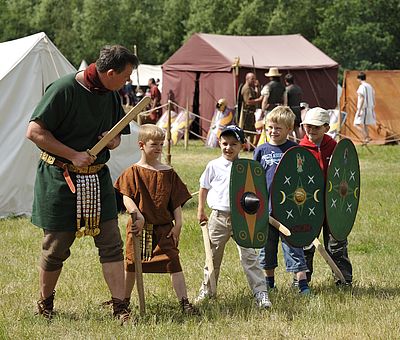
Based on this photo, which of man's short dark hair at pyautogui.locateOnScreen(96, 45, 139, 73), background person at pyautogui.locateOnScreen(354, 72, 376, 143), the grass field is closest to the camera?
man's short dark hair at pyautogui.locateOnScreen(96, 45, 139, 73)

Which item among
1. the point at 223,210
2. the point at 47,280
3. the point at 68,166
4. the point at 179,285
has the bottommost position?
the point at 179,285

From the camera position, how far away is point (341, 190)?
6.45 m

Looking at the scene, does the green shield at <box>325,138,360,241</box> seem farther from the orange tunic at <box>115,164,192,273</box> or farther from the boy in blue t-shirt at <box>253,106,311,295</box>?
the orange tunic at <box>115,164,192,273</box>

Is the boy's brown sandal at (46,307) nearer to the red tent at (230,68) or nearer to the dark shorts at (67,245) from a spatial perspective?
the dark shorts at (67,245)

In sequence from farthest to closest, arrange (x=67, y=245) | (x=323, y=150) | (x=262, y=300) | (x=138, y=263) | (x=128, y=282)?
(x=323, y=150) < (x=262, y=300) < (x=128, y=282) < (x=138, y=263) < (x=67, y=245)

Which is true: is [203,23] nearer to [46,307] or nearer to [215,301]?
[215,301]

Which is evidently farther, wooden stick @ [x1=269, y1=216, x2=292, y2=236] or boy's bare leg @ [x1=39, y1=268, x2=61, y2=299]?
wooden stick @ [x1=269, y1=216, x2=292, y2=236]

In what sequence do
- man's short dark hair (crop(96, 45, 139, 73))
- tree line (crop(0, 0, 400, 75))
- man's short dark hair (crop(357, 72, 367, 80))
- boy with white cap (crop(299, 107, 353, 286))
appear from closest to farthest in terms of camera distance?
man's short dark hair (crop(96, 45, 139, 73))
boy with white cap (crop(299, 107, 353, 286))
man's short dark hair (crop(357, 72, 367, 80))
tree line (crop(0, 0, 400, 75))

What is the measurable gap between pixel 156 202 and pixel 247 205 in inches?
23.8

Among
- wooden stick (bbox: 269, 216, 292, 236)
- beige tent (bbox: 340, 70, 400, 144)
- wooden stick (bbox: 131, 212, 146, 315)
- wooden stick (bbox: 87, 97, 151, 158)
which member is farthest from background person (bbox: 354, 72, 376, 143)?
wooden stick (bbox: 87, 97, 151, 158)

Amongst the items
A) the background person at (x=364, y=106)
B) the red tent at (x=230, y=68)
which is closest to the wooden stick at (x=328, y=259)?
the background person at (x=364, y=106)

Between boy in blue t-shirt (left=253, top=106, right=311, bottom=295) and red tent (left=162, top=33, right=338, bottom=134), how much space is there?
1418 cm

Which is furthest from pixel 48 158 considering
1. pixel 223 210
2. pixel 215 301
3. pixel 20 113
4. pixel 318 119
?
pixel 20 113

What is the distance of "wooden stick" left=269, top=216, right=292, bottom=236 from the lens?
5875 millimetres
